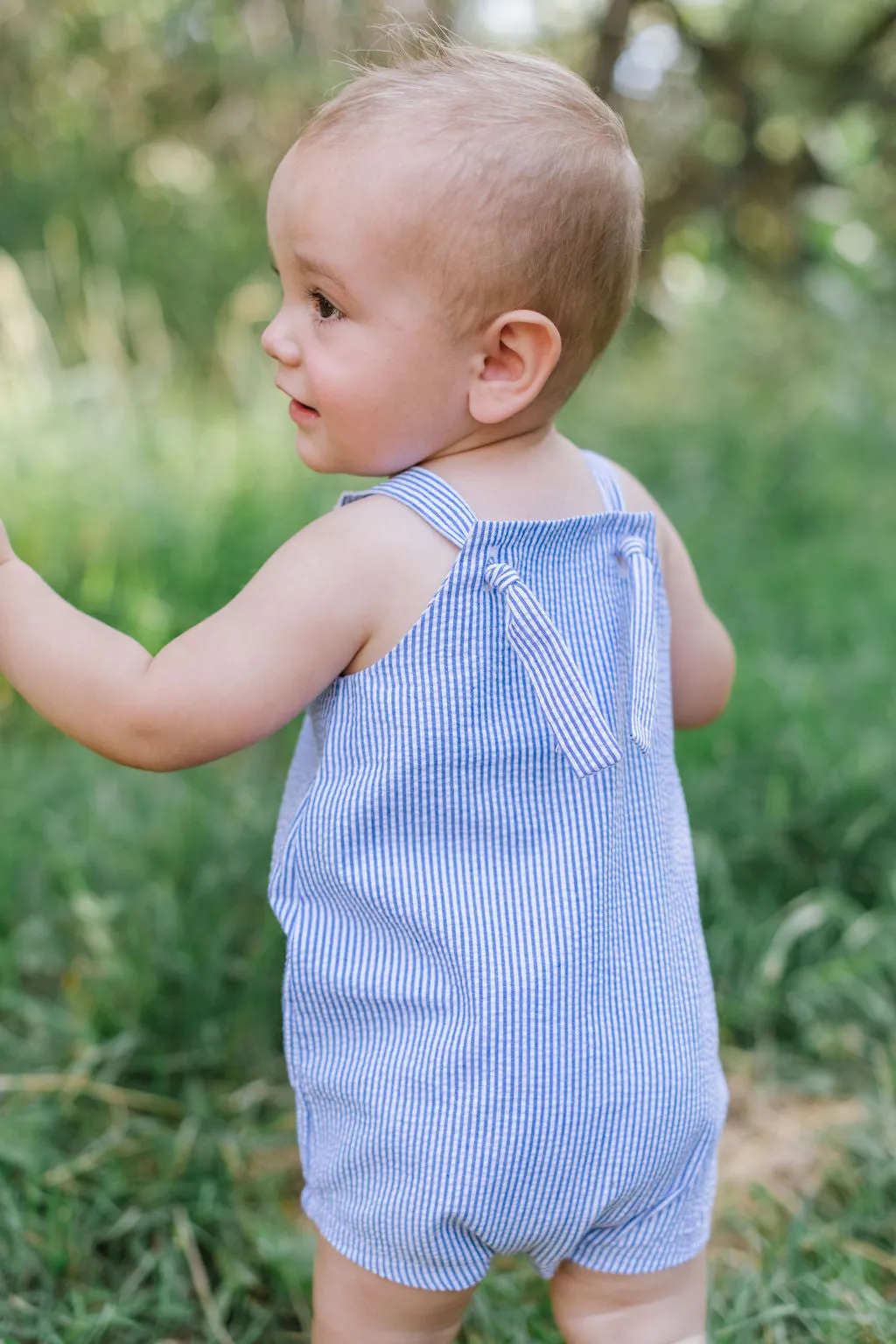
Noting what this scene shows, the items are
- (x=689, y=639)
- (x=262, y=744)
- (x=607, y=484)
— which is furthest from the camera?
(x=262, y=744)

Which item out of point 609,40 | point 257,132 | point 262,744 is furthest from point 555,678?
point 609,40

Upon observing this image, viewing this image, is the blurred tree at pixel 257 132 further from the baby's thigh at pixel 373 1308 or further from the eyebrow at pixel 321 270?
the baby's thigh at pixel 373 1308

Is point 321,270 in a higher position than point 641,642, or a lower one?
higher

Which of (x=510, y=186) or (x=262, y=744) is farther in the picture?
(x=262, y=744)

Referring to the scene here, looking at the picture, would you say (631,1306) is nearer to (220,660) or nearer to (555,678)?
(555,678)

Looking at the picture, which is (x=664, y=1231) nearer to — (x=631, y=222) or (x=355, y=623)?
(x=355, y=623)

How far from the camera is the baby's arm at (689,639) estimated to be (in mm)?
1416

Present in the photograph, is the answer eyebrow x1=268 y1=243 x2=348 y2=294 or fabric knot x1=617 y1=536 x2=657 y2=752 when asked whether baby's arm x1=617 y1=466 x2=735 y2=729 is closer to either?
fabric knot x1=617 y1=536 x2=657 y2=752

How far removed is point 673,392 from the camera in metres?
4.78

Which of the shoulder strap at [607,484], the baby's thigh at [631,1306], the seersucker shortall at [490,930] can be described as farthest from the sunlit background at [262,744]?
the shoulder strap at [607,484]

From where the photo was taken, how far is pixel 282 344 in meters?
1.18

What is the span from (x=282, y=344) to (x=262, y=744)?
1.44m

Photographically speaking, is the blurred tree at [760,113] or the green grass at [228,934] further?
the blurred tree at [760,113]

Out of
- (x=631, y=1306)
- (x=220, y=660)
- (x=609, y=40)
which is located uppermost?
(x=220, y=660)
